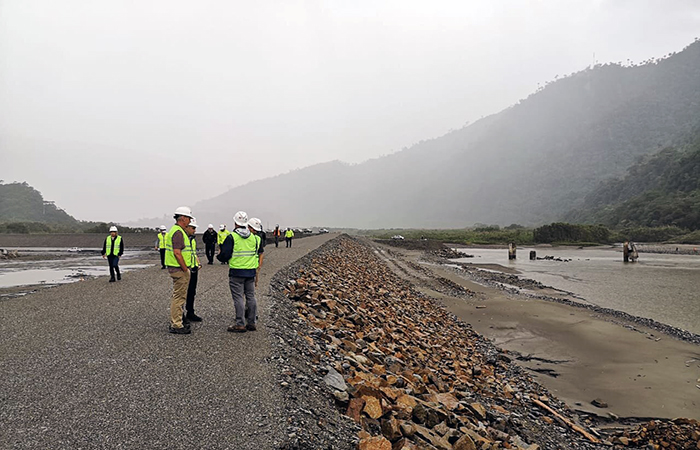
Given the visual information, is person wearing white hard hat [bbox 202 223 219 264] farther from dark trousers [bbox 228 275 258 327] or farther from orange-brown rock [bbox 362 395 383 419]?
orange-brown rock [bbox 362 395 383 419]

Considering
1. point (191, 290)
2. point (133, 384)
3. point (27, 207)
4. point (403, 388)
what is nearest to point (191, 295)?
point (191, 290)

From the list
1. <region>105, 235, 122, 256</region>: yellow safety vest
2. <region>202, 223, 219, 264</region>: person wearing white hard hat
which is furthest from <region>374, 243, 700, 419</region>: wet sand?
<region>105, 235, 122, 256</region>: yellow safety vest

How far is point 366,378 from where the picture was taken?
5.85m

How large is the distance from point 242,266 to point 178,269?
104 centimetres

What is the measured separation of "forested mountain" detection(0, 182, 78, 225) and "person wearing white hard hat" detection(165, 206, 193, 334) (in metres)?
141

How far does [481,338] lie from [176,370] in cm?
989

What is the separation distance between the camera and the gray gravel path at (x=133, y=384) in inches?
139

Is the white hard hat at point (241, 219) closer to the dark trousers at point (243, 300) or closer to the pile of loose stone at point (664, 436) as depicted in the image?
the dark trousers at point (243, 300)

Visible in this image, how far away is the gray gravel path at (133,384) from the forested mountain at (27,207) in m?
141

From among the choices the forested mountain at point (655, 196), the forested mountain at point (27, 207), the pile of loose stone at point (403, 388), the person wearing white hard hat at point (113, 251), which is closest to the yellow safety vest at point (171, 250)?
the pile of loose stone at point (403, 388)

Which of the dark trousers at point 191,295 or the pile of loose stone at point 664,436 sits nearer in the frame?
the pile of loose stone at point 664,436

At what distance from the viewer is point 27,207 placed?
13338cm

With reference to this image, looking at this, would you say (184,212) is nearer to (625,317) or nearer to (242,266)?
(242,266)

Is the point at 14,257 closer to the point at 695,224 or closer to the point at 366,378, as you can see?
the point at 366,378
